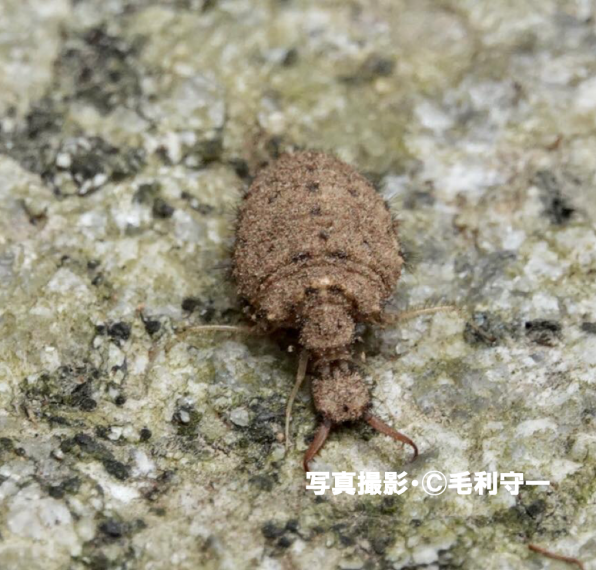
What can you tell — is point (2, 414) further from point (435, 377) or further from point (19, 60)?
point (19, 60)

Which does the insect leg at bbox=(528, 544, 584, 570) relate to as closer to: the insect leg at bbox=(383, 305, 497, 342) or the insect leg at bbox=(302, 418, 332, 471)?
the insect leg at bbox=(302, 418, 332, 471)

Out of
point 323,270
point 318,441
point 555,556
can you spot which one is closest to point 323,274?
point 323,270

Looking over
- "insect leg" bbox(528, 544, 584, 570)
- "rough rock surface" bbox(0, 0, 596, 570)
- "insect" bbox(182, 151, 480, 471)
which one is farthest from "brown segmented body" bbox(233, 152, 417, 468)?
"insect leg" bbox(528, 544, 584, 570)

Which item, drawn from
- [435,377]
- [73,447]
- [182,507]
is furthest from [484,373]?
[73,447]

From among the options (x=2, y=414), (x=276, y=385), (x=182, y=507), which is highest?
(x=276, y=385)

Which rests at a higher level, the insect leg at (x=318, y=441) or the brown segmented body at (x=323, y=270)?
the brown segmented body at (x=323, y=270)

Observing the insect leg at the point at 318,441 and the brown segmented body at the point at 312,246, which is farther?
the brown segmented body at the point at 312,246

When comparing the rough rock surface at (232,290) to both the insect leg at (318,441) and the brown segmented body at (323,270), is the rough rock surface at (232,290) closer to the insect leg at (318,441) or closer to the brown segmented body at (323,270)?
the insect leg at (318,441)

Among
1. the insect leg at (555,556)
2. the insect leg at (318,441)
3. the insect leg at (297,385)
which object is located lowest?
the insect leg at (555,556)

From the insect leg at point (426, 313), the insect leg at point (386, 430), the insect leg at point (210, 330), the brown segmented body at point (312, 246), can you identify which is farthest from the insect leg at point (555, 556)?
the insect leg at point (210, 330)
